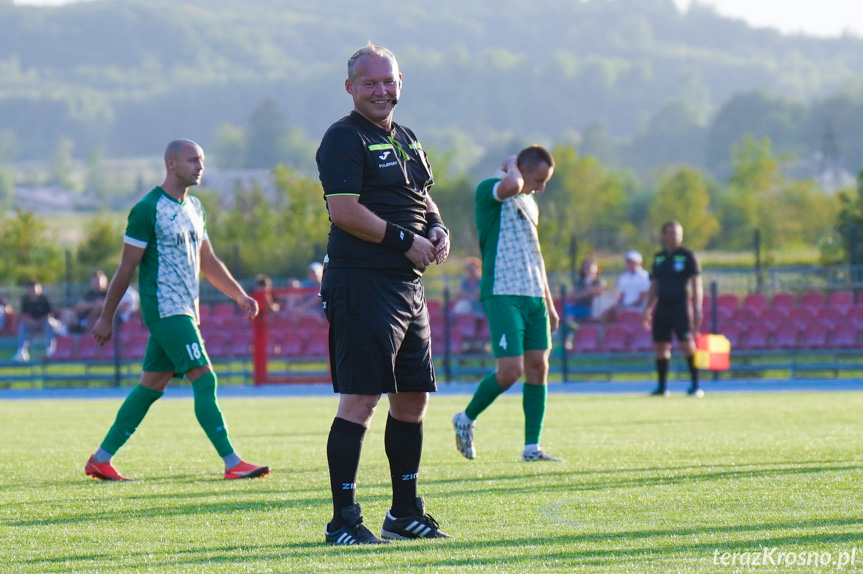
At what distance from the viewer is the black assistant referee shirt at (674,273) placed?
49.4 feet

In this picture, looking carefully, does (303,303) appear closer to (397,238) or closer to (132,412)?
(132,412)

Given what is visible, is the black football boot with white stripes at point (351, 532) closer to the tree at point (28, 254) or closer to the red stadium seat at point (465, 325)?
the red stadium seat at point (465, 325)

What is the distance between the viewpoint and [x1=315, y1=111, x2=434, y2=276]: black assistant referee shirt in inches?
180

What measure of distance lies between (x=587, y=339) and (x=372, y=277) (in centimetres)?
1566

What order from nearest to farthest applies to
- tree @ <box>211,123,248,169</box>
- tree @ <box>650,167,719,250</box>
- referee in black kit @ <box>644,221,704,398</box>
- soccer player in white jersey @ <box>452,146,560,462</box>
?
soccer player in white jersey @ <box>452,146,560,462</box> < referee in black kit @ <box>644,221,704,398</box> < tree @ <box>650,167,719,250</box> < tree @ <box>211,123,248,169</box>

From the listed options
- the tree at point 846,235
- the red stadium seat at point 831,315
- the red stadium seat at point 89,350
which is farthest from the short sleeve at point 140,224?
the tree at point 846,235

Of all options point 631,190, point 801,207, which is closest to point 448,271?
point 801,207

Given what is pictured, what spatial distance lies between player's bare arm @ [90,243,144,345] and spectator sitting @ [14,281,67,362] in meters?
15.7

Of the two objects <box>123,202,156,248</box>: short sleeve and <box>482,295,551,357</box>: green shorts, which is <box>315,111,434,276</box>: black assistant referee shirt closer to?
<box>123,202,156,248</box>: short sleeve

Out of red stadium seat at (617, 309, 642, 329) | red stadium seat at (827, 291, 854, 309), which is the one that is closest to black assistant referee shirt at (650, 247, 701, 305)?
red stadium seat at (617, 309, 642, 329)

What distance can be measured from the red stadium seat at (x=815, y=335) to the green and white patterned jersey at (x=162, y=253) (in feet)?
46.6

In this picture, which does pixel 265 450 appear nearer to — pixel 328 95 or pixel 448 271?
pixel 448 271

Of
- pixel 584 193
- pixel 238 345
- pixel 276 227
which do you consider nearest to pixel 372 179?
pixel 238 345

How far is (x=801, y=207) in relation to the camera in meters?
74.5
